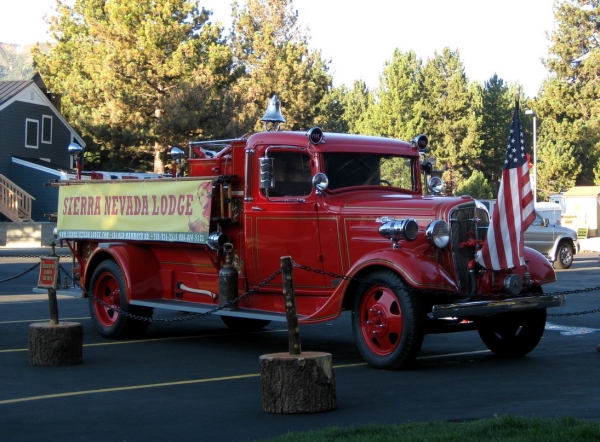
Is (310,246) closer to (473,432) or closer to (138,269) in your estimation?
(138,269)

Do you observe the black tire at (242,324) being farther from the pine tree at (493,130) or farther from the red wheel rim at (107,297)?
the pine tree at (493,130)

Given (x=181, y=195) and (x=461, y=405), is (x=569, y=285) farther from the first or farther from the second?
(x=461, y=405)

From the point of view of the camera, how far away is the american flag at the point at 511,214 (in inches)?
376

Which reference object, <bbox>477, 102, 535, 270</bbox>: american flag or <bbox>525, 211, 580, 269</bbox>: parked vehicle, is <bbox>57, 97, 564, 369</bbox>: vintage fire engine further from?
<bbox>525, 211, 580, 269</bbox>: parked vehicle

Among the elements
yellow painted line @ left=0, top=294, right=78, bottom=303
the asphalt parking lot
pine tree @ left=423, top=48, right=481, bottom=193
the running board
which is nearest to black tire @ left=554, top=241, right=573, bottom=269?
the asphalt parking lot

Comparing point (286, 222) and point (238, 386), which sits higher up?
point (286, 222)

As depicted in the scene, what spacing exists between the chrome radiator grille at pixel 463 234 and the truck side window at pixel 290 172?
187 centimetres

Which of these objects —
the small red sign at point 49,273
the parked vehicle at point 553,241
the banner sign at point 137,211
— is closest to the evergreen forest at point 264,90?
the parked vehicle at point 553,241

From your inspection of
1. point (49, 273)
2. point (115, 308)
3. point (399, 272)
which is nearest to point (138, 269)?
point (115, 308)

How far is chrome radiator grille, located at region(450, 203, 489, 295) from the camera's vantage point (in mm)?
9648

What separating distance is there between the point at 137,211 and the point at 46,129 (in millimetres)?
38199

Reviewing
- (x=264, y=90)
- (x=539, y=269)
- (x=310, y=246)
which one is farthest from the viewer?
(x=264, y=90)

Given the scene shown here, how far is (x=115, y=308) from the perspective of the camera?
11.7 m

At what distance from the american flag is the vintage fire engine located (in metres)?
0.23
